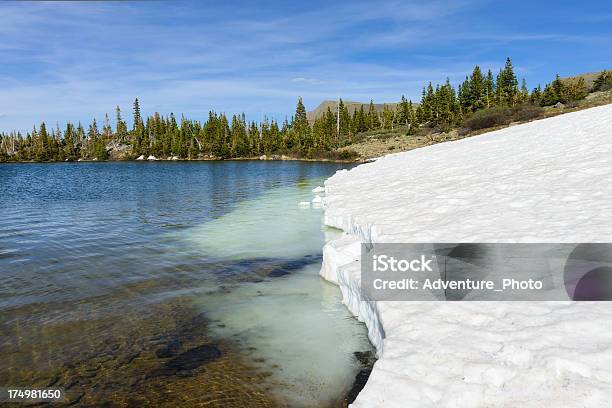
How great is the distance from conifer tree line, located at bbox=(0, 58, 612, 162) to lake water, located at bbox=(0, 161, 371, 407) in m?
91.1

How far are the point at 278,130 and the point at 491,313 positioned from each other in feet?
512

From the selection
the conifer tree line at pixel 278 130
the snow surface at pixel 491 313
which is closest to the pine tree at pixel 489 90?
the conifer tree line at pixel 278 130

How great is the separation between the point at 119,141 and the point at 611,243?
621ft

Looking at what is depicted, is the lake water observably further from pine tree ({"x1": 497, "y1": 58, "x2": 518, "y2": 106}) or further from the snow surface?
pine tree ({"x1": 497, "y1": 58, "x2": 518, "y2": 106})

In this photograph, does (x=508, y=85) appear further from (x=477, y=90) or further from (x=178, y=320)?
(x=178, y=320)

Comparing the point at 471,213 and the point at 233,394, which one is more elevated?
the point at 471,213

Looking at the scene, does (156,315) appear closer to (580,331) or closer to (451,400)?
(451,400)

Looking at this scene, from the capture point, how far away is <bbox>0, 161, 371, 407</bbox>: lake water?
18.3 ft

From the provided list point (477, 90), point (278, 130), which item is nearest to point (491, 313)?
point (477, 90)

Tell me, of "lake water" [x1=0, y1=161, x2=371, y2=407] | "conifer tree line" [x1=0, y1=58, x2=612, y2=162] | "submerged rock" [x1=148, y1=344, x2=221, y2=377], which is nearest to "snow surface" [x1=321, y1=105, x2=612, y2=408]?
"lake water" [x1=0, y1=161, x2=371, y2=407]

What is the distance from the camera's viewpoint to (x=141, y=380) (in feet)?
18.8

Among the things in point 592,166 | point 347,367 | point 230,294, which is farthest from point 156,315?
point 592,166

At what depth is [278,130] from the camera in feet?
518

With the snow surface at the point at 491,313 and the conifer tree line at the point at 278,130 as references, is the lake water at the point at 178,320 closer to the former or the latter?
the snow surface at the point at 491,313
